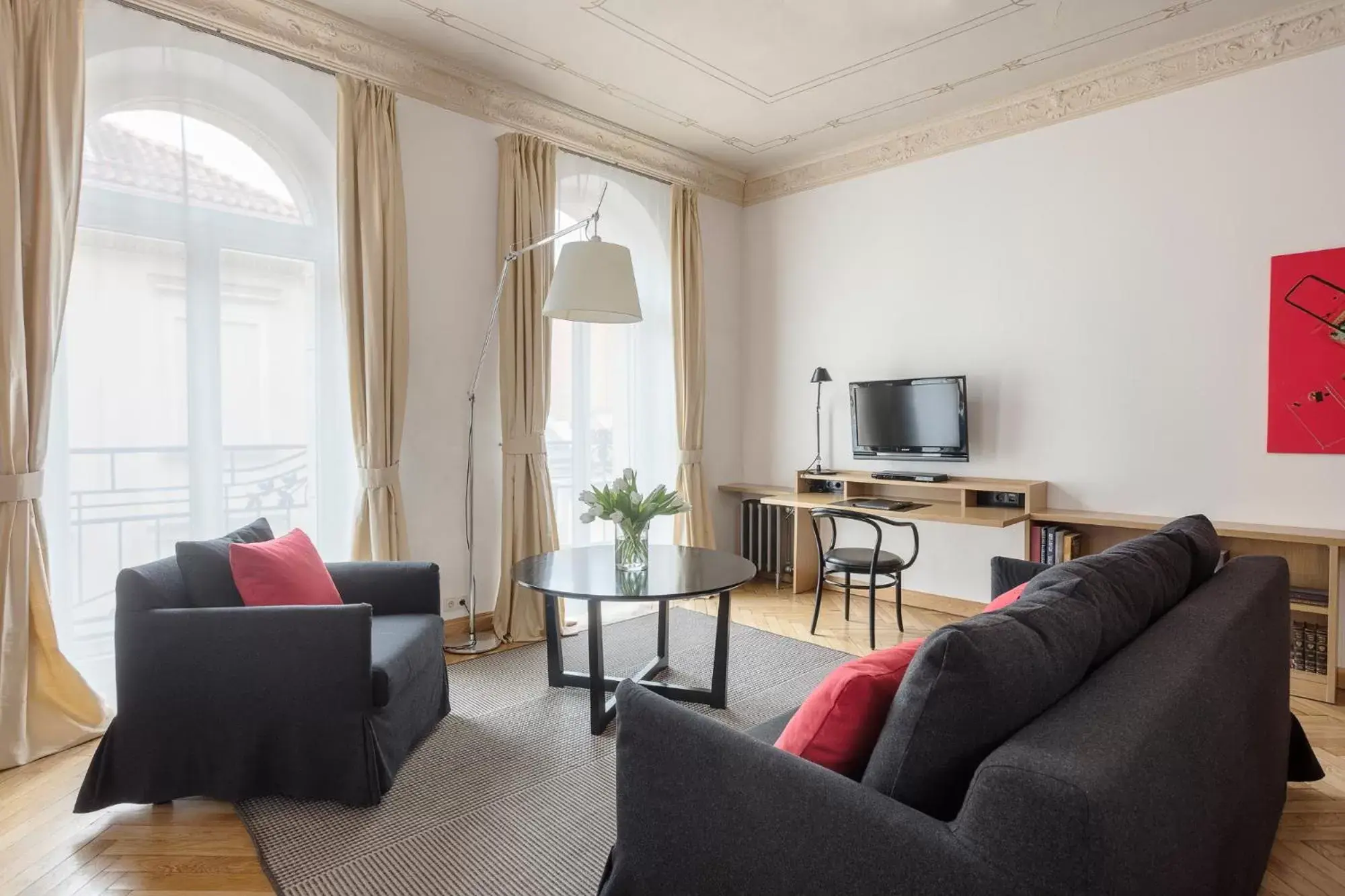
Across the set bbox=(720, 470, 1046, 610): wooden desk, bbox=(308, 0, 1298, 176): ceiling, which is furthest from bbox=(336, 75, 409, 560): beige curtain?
bbox=(720, 470, 1046, 610): wooden desk

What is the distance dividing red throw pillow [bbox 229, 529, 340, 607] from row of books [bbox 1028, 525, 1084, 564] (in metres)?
3.50

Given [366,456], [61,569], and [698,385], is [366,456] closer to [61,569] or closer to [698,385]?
[61,569]

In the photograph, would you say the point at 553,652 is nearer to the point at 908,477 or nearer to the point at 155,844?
the point at 155,844

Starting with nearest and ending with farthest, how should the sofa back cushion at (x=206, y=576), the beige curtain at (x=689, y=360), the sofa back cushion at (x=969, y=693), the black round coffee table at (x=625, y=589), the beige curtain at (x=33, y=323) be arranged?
the sofa back cushion at (x=969, y=693)
the sofa back cushion at (x=206, y=576)
the beige curtain at (x=33, y=323)
the black round coffee table at (x=625, y=589)
the beige curtain at (x=689, y=360)

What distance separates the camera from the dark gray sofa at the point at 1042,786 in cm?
96

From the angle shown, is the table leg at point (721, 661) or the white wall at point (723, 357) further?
the white wall at point (723, 357)

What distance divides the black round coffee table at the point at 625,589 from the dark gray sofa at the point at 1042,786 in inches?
49.1

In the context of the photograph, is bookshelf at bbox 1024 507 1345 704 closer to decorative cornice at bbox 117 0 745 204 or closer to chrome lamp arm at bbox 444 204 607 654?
chrome lamp arm at bbox 444 204 607 654

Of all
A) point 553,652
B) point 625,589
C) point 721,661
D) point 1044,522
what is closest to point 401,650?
point 625,589

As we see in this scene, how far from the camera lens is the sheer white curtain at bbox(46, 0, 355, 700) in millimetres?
2979

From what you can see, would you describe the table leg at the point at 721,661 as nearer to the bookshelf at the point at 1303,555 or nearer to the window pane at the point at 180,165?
the bookshelf at the point at 1303,555

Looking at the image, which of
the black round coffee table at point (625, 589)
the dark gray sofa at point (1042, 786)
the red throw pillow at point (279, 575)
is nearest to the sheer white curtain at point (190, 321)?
the red throw pillow at point (279, 575)

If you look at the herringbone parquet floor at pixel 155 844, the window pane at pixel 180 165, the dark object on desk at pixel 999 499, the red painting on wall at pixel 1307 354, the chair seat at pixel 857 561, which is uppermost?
the window pane at pixel 180 165

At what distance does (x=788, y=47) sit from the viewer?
12.4ft
